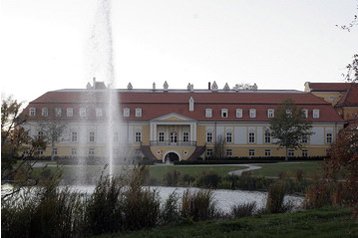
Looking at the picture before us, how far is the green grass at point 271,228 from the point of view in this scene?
9.02 meters

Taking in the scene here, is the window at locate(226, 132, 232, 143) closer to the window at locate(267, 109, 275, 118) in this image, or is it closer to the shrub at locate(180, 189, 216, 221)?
the window at locate(267, 109, 275, 118)

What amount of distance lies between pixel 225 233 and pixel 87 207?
2433 millimetres

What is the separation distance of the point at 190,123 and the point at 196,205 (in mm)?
47572

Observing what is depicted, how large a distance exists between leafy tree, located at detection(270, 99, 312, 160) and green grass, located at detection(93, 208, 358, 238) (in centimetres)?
4140

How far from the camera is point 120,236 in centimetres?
917

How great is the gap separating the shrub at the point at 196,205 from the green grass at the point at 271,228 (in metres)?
0.74

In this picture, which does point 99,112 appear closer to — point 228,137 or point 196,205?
point 228,137

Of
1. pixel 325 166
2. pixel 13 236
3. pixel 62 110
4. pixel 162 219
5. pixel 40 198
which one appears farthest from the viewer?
pixel 62 110

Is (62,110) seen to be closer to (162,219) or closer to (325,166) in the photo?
(162,219)

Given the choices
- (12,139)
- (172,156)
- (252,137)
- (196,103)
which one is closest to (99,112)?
(172,156)

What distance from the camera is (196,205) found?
11453 mm

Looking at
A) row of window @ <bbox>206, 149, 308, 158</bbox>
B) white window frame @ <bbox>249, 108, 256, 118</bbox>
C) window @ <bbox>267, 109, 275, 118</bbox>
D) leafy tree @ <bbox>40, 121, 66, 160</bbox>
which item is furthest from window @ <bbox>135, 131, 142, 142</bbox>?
window @ <bbox>267, 109, 275, 118</bbox>

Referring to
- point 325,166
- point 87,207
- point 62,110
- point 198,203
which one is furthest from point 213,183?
point 62,110

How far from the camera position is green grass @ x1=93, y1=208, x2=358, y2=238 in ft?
29.6
